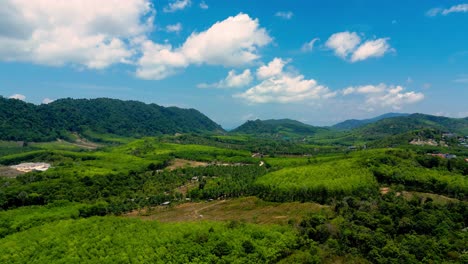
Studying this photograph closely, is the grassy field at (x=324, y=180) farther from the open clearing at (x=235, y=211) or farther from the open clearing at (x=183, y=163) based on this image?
the open clearing at (x=183, y=163)

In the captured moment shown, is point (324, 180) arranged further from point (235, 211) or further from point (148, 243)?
point (148, 243)

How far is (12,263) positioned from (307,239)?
46.6m

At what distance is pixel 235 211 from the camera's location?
78938 millimetres

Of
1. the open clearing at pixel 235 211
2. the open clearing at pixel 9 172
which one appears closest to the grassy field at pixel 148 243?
the open clearing at pixel 235 211

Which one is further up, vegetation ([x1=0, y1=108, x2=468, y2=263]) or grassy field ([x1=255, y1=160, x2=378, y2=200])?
grassy field ([x1=255, y1=160, x2=378, y2=200])

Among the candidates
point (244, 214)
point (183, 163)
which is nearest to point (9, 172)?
point (183, 163)

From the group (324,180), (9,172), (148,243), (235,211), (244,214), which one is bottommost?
(235,211)

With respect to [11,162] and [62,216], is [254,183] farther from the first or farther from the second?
[11,162]

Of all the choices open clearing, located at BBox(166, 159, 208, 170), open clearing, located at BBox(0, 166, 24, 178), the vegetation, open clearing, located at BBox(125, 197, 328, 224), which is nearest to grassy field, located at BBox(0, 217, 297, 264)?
the vegetation

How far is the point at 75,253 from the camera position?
46844 millimetres

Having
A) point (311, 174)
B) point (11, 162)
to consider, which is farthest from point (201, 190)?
point (11, 162)

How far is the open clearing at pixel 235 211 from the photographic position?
70.6m

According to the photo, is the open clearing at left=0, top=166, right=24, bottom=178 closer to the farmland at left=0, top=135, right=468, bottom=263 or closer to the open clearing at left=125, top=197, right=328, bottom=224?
the farmland at left=0, top=135, right=468, bottom=263

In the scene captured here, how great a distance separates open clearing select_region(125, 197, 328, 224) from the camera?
232 ft
